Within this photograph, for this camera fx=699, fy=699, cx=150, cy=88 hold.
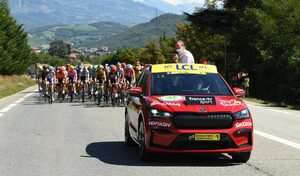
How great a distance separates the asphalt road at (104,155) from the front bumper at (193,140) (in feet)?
0.86

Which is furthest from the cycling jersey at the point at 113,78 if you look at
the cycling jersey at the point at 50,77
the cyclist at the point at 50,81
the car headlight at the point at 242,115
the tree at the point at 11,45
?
the tree at the point at 11,45

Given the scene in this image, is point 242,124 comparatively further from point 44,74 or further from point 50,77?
point 44,74

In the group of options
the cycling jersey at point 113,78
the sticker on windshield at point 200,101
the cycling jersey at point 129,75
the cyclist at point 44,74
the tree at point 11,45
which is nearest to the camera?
the sticker on windshield at point 200,101

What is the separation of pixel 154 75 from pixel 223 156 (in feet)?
5.78

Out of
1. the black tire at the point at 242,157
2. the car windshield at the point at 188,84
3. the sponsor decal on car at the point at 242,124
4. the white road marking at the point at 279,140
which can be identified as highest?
the car windshield at the point at 188,84

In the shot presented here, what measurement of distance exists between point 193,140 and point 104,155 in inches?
80.7

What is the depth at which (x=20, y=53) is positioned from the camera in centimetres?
8856

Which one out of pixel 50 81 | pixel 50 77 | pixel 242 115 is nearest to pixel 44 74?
pixel 50 77

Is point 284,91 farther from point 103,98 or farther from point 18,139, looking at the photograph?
point 18,139

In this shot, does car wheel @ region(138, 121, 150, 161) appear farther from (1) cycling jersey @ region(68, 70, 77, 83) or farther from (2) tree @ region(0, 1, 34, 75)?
(2) tree @ region(0, 1, 34, 75)

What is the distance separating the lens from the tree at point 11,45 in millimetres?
73450

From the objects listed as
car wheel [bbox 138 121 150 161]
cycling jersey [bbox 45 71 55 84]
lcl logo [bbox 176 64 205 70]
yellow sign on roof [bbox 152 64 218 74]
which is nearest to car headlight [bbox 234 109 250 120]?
car wheel [bbox 138 121 150 161]

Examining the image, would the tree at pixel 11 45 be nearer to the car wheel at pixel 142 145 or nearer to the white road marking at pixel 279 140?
the white road marking at pixel 279 140

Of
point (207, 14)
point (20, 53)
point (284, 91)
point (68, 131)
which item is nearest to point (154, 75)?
point (68, 131)
